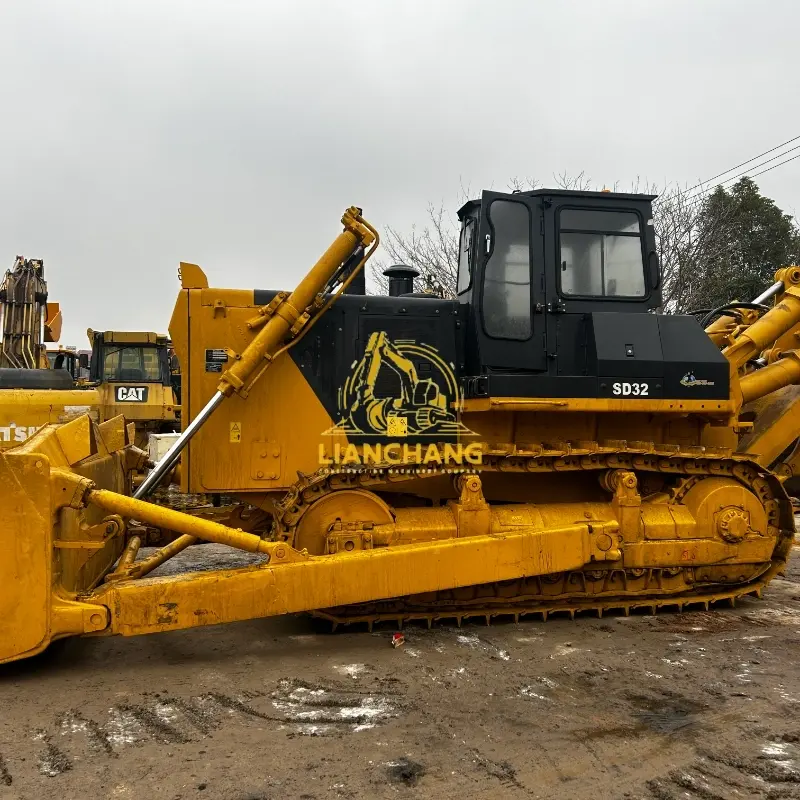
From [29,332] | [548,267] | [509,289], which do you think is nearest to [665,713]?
[509,289]

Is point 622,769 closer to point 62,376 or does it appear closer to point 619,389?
point 619,389

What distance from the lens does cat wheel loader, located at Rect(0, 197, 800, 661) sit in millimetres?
4918

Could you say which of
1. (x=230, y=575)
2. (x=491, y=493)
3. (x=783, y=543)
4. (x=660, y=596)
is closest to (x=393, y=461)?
(x=491, y=493)

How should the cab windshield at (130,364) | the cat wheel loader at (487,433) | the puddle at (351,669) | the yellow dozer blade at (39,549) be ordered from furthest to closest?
the cab windshield at (130,364)
the cat wheel loader at (487,433)
the puddle at (351,669)
the yellow dozer blade at (39,549)

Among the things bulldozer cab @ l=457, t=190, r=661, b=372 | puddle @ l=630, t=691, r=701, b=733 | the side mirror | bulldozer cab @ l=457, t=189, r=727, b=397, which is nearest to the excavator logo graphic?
bulldozer cab @ l=457, t=189, r=727, b=397

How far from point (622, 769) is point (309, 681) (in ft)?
6.21

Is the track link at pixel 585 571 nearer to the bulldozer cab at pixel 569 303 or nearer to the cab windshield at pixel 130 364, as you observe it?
the bulldozer cab at pixel 569 303

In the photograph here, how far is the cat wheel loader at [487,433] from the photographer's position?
4.92 meters

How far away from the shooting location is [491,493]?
5.66m

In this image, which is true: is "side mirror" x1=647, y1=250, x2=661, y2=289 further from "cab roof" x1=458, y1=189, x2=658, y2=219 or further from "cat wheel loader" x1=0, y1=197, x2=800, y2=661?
"cab roof" x1=458, y1=189, x2=658, y2=219

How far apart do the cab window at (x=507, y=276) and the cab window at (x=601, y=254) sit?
34cm

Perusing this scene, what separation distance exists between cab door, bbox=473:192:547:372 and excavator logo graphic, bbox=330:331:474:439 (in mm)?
420

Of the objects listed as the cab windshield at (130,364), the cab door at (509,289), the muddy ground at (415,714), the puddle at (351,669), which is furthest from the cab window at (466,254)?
the cab windshield at (130,364)

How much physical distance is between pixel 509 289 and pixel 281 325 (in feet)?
5.98
